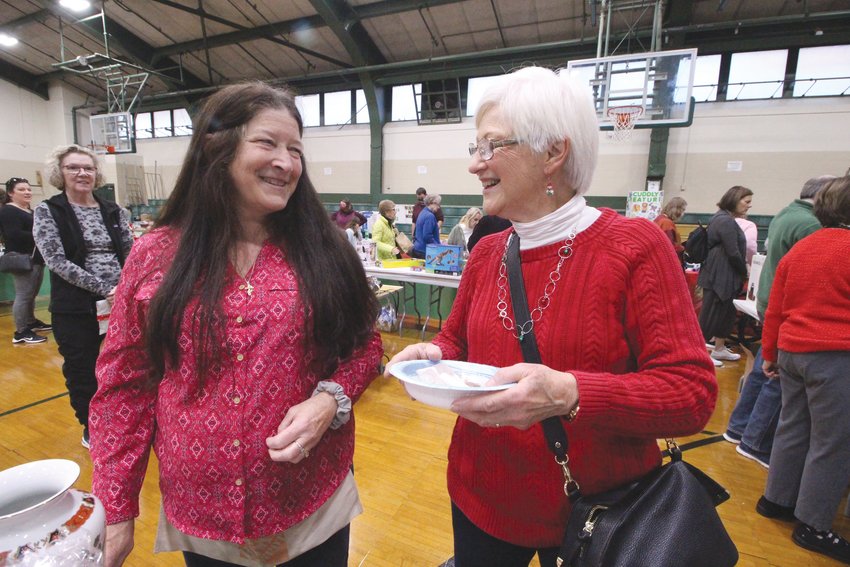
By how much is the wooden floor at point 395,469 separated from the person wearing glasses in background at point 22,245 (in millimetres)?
895

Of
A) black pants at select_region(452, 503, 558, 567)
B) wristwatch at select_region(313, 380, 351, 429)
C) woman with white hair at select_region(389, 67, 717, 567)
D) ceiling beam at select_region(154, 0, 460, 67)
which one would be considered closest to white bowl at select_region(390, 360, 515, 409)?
woman with white hair at select_region(389, 67, 717, 567)

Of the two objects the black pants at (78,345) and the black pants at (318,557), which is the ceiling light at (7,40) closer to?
the black pants at (78,345)

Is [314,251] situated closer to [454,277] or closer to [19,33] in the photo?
[454,277]

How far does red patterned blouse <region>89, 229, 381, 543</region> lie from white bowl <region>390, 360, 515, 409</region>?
0.90 feet

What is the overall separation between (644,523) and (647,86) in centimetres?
656

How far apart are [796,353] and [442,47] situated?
373 inches

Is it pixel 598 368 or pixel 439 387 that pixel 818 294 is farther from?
pixel 439 387

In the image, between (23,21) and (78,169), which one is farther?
(23,21)

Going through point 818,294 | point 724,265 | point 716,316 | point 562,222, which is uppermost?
point 562,222

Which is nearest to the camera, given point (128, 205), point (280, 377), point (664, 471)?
point (664, 471)

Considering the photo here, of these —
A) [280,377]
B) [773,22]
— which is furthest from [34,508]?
[773,22]

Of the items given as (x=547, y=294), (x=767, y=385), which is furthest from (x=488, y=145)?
(x=767, y=385)

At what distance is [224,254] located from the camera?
907 millimetres

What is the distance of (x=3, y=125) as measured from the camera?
43.1 ft
